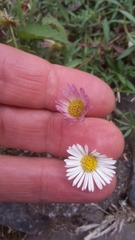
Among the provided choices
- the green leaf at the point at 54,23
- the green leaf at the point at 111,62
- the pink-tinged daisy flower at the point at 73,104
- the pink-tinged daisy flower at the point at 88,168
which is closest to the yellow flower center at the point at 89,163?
the pink-tinged daisy flower at the point at 88,168

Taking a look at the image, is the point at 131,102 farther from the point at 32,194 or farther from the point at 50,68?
the point at 32,194

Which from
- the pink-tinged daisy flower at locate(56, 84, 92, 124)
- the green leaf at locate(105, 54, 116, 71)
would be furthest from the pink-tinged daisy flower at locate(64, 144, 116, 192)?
the green leaf at locate(105, 54, 116, 71)

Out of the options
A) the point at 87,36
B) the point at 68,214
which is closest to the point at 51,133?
the point at 68,214

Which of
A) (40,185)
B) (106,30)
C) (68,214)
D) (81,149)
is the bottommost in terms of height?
(68,214)

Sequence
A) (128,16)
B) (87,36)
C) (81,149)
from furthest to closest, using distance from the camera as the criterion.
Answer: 1. (87,36)
2. (128,16)
3. (81,149)

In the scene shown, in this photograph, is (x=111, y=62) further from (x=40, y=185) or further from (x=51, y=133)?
(x=40, y=185)

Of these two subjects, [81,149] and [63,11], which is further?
[63,11]

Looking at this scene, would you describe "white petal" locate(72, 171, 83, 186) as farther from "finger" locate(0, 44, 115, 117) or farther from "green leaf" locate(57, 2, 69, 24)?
"green leaf" locate(57, 2, 69, 24)

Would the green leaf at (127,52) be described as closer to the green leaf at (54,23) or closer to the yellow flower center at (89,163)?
the green leaf at (54,23)
